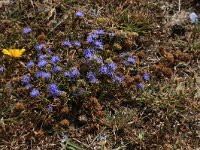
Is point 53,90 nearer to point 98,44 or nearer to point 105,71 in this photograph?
point 105,71

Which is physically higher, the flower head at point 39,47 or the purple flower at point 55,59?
the flower head at point 39,47

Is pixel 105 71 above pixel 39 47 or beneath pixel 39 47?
beneath

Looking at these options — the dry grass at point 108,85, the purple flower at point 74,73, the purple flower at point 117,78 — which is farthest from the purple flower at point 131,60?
→ the purple flower at point 74,73

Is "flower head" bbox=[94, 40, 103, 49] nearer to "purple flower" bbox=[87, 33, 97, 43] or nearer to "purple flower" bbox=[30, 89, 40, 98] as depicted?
"purple flower" bbox=[87, 33, 97, 43]

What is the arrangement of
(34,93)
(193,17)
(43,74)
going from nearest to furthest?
(34,93)
(43,74)
(193,17)

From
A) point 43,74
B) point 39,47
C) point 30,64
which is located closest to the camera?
point 43,74

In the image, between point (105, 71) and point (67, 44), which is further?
point (67, 44)

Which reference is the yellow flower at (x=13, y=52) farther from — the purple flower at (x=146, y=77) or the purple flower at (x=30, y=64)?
the purple flower at (x=146, y=77)

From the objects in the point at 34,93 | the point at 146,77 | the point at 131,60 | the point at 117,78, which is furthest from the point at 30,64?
the point at 146,77
